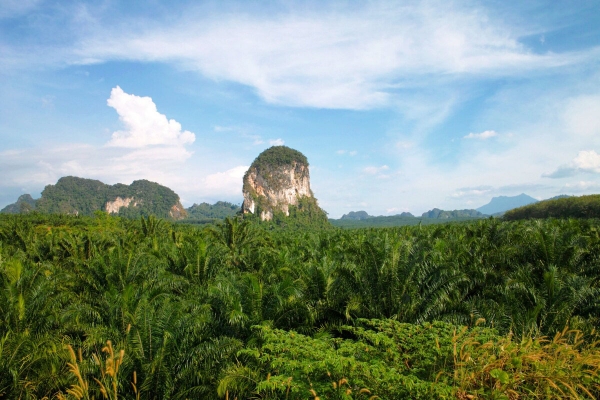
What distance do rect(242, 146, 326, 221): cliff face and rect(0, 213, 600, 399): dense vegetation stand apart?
101m

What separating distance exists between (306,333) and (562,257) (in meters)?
9.59

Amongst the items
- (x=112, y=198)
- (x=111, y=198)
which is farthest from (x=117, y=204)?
(x=111, y=198)

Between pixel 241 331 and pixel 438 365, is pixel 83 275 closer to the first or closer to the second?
pixel 241 331

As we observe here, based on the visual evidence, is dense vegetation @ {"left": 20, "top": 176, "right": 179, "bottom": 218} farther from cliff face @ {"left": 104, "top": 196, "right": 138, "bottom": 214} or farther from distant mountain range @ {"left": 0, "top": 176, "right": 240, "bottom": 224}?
cliff face @ {"left": 104, "top": 196, "right": 138, "bottom": 214}

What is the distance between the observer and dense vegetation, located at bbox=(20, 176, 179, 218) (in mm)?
150250

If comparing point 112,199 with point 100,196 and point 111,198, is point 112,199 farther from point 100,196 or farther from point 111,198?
point 100,196

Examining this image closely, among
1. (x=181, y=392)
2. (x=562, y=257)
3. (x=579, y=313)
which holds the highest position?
(x=562, y=257)

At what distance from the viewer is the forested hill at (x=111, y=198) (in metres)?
152

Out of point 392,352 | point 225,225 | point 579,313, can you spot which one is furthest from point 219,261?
point 579,313

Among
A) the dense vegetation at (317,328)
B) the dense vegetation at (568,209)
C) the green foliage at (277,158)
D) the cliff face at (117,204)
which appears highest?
the green foliage at (277,158)

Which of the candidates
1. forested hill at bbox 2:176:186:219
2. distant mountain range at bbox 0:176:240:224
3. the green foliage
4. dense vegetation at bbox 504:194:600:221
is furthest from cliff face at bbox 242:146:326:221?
dense vegetation at bbox 504:194:600:221

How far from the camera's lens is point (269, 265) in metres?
14.7

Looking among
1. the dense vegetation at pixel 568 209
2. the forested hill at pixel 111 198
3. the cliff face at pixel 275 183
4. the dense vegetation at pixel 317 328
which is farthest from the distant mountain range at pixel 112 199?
the dense vegetation at pixel 317 328

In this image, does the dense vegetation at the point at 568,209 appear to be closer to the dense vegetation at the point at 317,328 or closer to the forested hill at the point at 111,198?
the dense vegetation at the point at 317,328
